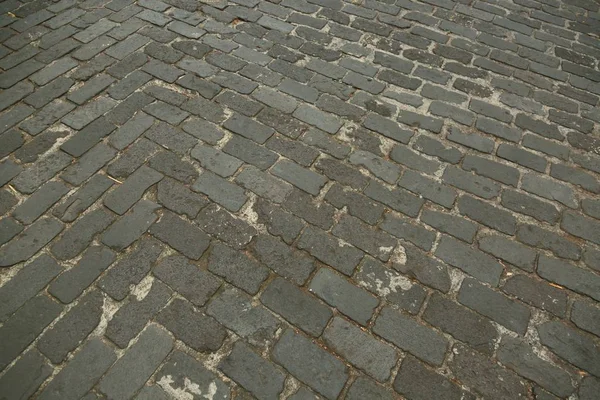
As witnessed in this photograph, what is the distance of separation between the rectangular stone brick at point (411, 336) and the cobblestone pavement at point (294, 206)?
13 millimetres

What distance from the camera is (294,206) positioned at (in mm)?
2916

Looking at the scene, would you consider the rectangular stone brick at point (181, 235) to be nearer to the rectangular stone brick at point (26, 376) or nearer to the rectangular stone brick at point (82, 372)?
the rectangular stone brick at point (82, 372)

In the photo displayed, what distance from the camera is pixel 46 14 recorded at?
437cm

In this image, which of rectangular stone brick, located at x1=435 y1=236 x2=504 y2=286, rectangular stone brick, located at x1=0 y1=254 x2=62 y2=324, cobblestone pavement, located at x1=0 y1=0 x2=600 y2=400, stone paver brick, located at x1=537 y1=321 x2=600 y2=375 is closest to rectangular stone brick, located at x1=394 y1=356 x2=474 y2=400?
cobblestone pavement, located at x1=0 y1=0 x2=600 y2=400

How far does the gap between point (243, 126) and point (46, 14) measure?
2.88m

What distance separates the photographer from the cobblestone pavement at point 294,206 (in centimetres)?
226

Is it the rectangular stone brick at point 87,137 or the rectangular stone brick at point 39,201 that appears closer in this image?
the rectangular stone brick at point 39,201

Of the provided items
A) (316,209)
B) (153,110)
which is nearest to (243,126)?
(153,110)

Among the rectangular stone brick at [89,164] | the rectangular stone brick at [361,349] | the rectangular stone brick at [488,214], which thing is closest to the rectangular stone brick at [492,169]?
the rectangular stone brick at [488,214]

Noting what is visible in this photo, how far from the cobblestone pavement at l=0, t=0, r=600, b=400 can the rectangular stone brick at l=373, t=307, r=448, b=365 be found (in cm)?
1

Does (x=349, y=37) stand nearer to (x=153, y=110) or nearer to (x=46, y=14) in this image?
(x=153, y=110)

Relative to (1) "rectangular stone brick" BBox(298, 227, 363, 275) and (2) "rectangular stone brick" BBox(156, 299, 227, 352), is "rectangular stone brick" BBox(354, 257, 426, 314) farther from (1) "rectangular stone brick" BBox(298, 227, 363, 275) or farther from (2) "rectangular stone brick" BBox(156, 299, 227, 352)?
(2) "rectangular stone brick" BBox(156, 299, 227, 352)

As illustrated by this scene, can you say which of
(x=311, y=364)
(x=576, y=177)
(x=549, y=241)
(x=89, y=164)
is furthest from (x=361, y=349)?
(x=89, y=164)

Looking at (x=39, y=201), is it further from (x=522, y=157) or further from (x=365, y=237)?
(x=522, y=157)
